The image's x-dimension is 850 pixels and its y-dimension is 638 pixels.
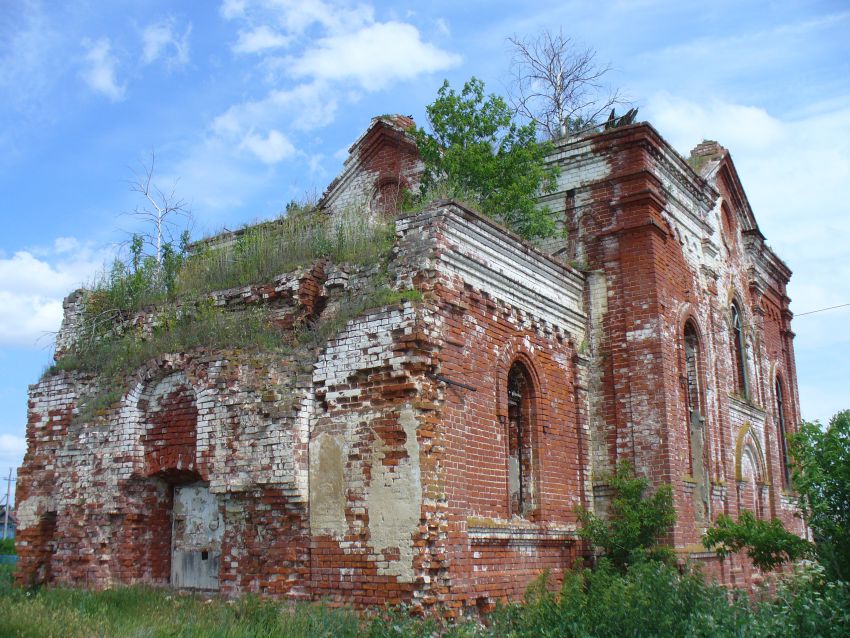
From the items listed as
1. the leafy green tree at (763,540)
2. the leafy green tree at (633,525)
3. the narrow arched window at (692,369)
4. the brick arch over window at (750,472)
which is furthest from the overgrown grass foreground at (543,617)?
the brick arch over window at (750,472)

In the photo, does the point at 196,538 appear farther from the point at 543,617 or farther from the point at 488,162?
the point at 488,162

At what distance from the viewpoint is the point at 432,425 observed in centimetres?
931

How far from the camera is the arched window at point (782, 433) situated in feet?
60.3

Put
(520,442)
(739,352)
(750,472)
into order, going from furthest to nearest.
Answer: (739,352) → (750,472) → (520,442)

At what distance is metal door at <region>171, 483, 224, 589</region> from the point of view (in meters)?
10.6

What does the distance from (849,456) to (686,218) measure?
6.69m

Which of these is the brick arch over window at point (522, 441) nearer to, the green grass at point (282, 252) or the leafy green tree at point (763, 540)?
the leafy green tree at point (763, 540)

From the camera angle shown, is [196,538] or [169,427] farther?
[169,427]

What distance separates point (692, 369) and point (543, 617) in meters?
7.08

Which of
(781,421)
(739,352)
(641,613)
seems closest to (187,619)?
(641,613)

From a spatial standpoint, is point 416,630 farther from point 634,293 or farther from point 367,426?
point 634,293

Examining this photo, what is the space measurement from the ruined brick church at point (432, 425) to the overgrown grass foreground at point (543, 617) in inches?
25.5

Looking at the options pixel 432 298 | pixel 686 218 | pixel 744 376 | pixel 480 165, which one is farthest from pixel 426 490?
pixel 744 376

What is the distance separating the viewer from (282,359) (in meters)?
10.2
